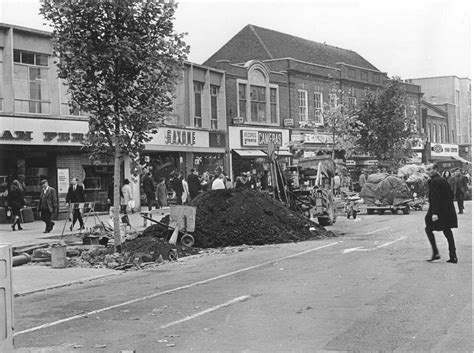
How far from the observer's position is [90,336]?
6781 millimetres

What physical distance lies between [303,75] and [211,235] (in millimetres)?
29480

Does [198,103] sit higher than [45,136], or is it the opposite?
[198,103]

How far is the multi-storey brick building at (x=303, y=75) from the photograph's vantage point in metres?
42.8

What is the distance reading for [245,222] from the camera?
1647 centimetres

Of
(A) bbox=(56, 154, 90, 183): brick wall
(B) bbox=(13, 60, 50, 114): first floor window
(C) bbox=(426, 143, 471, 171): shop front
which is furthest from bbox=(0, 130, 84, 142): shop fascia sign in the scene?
(C) bbox=(426, 143, 471, 171): shop front

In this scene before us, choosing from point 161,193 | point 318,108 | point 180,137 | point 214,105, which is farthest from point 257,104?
point 161,193

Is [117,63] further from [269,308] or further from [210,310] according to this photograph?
[269,308]

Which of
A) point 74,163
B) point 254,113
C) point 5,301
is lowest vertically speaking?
point 5,301

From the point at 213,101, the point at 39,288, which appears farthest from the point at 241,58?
the point at 39,288

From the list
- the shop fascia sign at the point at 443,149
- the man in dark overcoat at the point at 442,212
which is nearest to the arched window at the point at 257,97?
the shop fascia sign at the point at 443,149

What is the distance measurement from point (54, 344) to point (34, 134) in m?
18.9

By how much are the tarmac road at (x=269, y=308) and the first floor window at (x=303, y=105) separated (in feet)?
102

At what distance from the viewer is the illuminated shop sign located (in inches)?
1259

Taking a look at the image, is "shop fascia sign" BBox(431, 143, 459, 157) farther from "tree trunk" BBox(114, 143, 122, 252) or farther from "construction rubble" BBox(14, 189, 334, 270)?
"tree trunk" BBox(114, 143, 122, 252)
